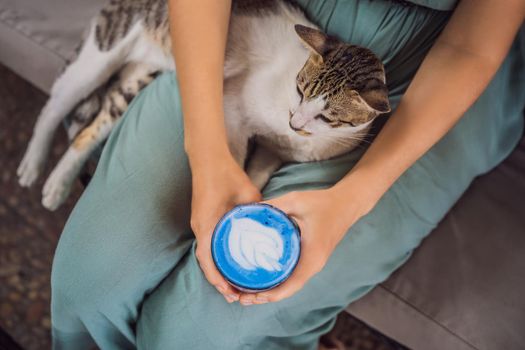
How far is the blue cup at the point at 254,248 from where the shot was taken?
1.75 feet

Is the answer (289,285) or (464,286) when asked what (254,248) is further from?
(464,286)

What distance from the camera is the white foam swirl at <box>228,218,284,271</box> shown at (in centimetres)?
53

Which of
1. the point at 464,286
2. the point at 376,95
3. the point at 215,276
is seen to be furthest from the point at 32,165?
the point at 464,286

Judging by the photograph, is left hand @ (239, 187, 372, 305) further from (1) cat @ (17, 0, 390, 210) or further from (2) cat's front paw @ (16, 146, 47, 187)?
(2) cat's front paw @ (16, 146, 47, 187)

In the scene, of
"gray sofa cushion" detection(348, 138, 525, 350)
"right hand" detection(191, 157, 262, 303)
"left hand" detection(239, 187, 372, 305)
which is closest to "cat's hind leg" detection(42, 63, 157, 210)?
"right hand" detection(191, 157, 262, 303)

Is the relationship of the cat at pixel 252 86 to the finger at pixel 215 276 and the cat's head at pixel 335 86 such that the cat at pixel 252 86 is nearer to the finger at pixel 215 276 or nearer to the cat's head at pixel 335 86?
the cat's head at pixel 335 86

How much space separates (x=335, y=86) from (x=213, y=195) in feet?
0.71

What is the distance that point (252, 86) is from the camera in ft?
2.47

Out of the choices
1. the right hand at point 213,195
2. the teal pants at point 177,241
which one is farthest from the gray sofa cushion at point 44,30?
the right hand at point 213,195

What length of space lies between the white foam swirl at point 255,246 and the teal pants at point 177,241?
0.18 meters

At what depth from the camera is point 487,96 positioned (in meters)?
0.85

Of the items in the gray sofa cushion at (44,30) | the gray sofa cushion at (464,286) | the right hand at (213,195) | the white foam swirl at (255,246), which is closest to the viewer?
the white foam swirl at (255,246)

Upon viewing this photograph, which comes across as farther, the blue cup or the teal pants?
the teal pants

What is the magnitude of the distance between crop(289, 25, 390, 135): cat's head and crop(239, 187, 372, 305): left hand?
0.32 feet
